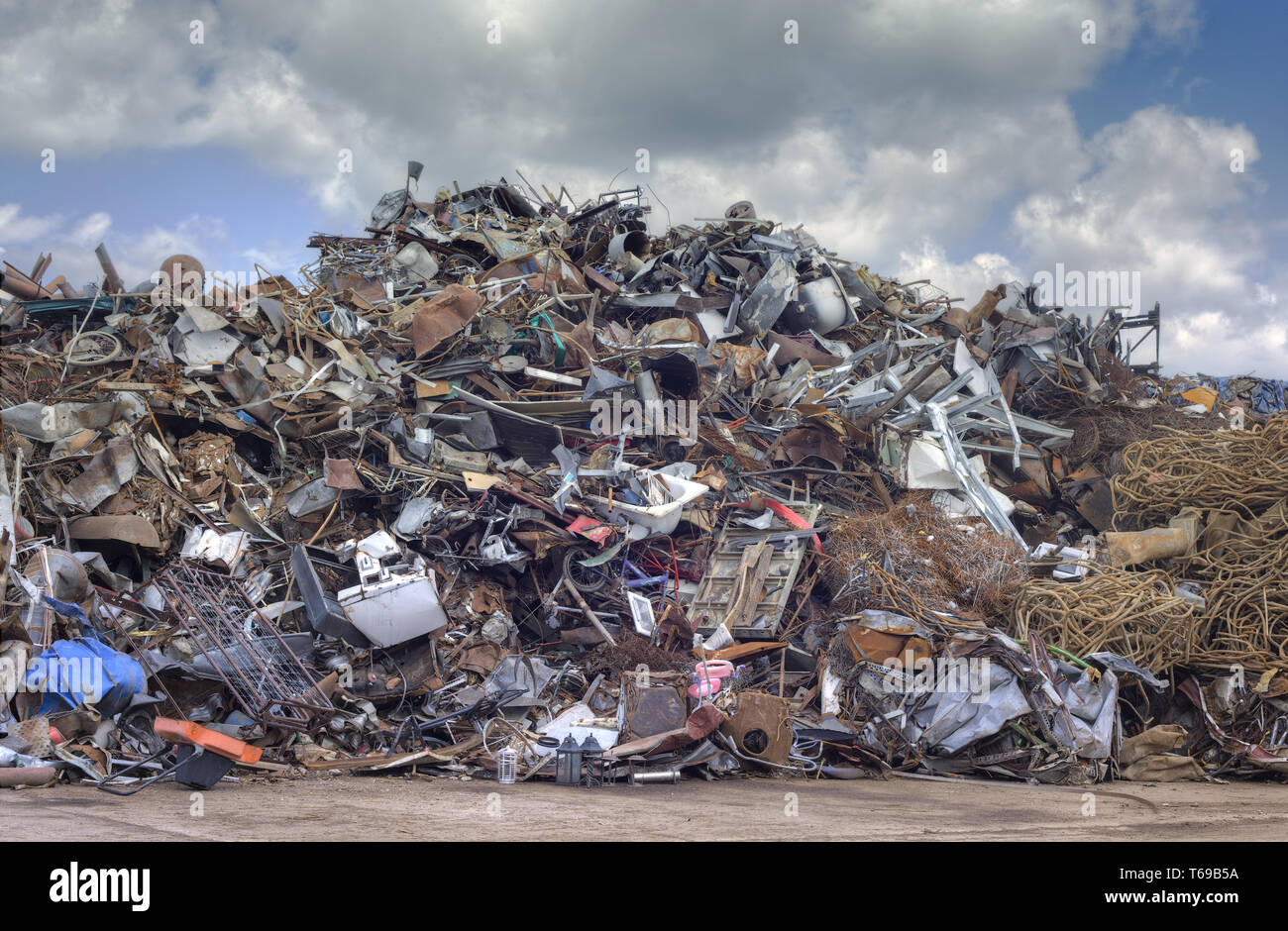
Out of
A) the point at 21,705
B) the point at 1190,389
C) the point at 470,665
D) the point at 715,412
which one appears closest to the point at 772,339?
Answer: the point at 715,412

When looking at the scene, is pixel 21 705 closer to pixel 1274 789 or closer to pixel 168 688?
pixel 168 688

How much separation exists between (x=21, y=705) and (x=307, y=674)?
1719 millimetres

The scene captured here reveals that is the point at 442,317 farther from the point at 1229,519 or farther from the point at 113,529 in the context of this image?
the point at 1229,519

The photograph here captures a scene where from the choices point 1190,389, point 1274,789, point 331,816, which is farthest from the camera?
point 1190,389

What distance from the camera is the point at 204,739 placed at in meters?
4.91

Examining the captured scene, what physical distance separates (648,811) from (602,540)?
319cm

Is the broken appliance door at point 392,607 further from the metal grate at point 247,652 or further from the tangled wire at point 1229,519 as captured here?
the tangled wire at point 1229,519

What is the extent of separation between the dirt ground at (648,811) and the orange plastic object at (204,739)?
0.81 feet

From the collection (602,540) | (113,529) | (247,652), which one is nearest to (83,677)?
(247,652)

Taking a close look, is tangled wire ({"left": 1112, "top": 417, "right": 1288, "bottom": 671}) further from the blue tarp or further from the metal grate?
the blue tarp

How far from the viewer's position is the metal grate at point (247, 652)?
19.7 feet

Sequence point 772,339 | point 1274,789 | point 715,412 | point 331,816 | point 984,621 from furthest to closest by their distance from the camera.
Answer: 1. point 772,339
2. point 715,412
3. point 984,621
4. point 1274,789
5. point 331,816

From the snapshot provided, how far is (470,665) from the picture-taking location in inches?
282

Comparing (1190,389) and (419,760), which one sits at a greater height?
(1190,389)
